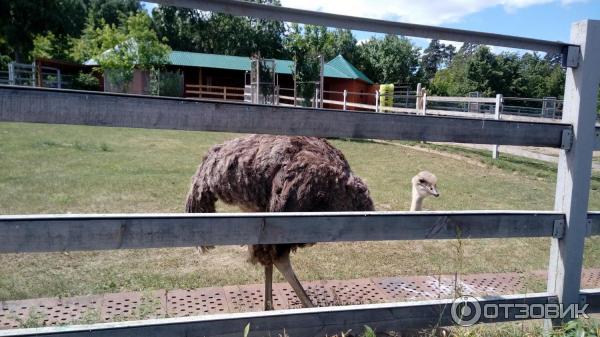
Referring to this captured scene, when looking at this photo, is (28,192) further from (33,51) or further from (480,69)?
(480,69)

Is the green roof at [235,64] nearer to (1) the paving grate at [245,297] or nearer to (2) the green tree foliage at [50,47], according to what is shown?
(2) the green tree foliage at [50,47]

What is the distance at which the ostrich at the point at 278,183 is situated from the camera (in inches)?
110

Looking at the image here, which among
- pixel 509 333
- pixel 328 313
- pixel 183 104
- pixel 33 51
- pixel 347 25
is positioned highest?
pixel 33 51

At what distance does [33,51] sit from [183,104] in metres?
40.4

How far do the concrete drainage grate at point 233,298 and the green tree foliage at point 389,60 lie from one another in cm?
4240

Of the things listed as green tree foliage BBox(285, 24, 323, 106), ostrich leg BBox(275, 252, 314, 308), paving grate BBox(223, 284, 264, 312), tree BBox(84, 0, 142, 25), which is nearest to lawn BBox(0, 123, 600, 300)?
paving grate BBox(223, 284, 264, 312)

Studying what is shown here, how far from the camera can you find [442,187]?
811 centimetres

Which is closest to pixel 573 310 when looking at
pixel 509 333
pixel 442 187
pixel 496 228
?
pixel 509 333

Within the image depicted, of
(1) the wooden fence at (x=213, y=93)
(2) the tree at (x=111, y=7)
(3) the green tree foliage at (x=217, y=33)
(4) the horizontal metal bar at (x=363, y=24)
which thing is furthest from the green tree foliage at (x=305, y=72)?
(2) the tree at (x=111, y=7)

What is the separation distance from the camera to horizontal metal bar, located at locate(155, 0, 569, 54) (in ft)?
6.20

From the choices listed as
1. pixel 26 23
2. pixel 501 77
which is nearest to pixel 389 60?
pixel 501 77

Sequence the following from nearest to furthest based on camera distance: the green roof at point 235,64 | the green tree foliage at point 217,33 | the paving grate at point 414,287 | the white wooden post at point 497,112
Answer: the paving grate at point 414,287 < the white wooden post at point 497,112 < the green roof at point 235,64 < the green tree foliage at point 217,33

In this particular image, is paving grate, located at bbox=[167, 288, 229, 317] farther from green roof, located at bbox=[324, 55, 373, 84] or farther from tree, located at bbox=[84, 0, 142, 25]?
tree, located at bbox=[84, 0, 142, 25]

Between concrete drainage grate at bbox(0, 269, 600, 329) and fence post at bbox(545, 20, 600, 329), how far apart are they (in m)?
0.51
